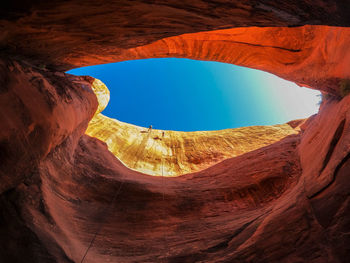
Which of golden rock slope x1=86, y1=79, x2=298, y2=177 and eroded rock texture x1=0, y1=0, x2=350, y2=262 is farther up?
golden rock slope x1=86, y1=79, x2=298, y2=177

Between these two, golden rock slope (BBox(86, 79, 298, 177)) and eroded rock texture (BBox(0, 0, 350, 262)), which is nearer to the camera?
eroded rock texture (BBox(0, 0, 350, 262))

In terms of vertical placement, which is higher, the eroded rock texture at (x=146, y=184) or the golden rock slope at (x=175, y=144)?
the golden rock slope at (x=175, y=144)

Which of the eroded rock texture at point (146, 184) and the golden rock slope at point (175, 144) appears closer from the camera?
the eroded rock texture at point (146, 184)

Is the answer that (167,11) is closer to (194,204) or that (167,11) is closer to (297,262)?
(297,262)

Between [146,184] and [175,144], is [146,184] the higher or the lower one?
the lower one

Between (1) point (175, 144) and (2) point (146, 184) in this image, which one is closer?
(2) point (146, 184)
